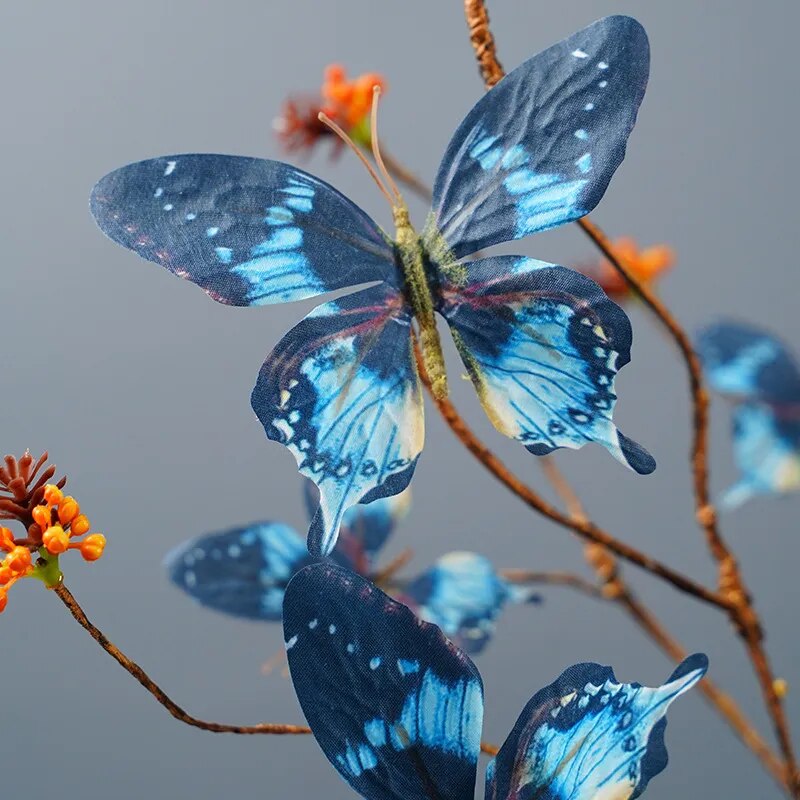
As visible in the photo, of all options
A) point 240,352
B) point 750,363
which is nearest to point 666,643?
point 750,363

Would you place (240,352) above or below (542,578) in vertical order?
above

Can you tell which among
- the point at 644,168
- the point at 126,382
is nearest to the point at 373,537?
the point at 126,382

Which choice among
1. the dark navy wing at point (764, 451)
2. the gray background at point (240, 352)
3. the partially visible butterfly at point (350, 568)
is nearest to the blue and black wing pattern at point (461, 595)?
the partially visible butterfly at point (350, 568)

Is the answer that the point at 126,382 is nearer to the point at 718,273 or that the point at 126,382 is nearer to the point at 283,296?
the point at 718,273

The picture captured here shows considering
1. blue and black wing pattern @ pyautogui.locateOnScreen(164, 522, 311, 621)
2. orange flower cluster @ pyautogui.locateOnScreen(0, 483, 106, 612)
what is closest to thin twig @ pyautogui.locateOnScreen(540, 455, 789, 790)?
blue and black wing pattern @ pyautogui.locateOnScreen(164, 522, 311, 621)

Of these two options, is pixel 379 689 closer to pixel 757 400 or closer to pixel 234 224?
pixel 234 224

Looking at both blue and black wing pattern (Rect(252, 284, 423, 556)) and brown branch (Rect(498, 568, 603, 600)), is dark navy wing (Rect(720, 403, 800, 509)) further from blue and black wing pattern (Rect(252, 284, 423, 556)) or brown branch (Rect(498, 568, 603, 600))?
blue and black wing pattern (Rect(252, 284, 423, 556))

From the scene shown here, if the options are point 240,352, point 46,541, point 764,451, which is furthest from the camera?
point 240,352
